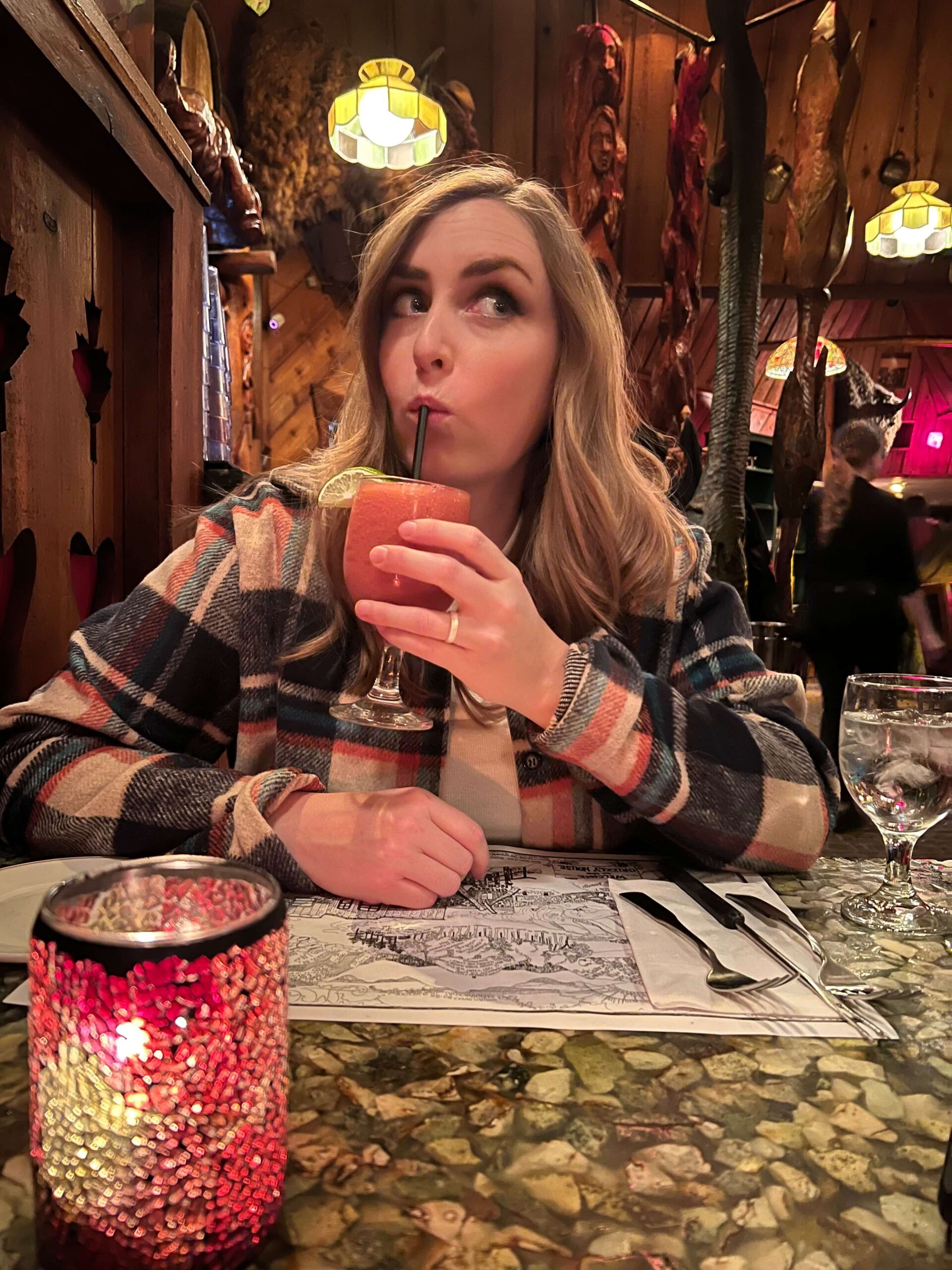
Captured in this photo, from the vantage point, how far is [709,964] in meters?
0.72

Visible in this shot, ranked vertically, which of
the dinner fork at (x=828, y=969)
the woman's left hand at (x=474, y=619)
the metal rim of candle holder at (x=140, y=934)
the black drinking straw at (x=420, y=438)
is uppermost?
the black drinking straw at (x=420, y=438)

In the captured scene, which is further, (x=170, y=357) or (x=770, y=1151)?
(x=170, y=357)

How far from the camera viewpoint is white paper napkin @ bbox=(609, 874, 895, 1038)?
0.65 meters

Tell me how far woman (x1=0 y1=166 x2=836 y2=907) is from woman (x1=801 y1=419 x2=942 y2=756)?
129 centimetres

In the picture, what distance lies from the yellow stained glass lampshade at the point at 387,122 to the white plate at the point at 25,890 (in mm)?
3138

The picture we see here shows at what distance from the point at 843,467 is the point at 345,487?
6.82 ft

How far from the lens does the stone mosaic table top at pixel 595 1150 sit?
41 cm

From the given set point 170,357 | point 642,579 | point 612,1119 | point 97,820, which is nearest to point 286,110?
point 170,357

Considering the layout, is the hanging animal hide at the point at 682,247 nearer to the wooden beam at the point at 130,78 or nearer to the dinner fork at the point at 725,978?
the wooden beam at the point at 130,78

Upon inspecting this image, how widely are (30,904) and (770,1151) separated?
26.2 inches

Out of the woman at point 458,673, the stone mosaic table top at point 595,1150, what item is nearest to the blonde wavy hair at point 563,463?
the woman at point 458,673

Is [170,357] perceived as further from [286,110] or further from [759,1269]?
[286,110]

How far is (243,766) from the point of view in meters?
1.30

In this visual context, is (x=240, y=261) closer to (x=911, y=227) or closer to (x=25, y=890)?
(x=911, y=227)
